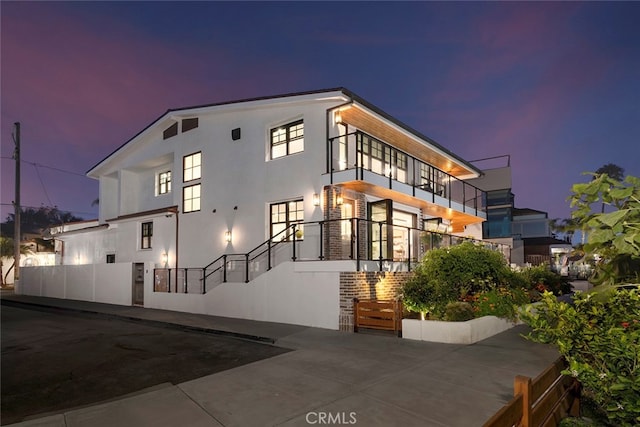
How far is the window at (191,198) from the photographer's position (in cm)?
1825

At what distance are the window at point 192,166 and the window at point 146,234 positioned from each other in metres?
3.82

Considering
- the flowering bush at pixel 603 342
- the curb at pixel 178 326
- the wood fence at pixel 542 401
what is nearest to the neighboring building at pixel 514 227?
the curb at pixel 178 326

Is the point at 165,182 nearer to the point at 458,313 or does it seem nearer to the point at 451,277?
the point at 451,277

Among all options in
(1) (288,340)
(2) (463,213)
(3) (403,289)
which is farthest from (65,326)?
(2) (463,213)

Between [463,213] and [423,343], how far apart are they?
12089 mm

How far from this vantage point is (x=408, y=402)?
5.41 m

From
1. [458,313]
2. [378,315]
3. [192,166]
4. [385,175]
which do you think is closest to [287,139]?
[385,175]

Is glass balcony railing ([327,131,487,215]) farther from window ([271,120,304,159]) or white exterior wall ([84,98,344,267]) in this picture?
window ([271,120,304,159])

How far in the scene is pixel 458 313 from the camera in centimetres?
1011

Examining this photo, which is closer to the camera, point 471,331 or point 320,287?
point 471,331

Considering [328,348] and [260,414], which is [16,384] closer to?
[260,414]

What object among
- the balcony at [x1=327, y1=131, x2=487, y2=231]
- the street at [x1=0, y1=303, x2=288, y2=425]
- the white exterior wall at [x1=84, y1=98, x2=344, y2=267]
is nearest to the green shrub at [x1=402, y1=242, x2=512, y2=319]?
the balcony at [x1=327, y1=131, x2=487, y2=231]

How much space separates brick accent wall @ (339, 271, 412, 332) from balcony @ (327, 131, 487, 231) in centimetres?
308

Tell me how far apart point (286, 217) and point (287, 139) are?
3.01 m
